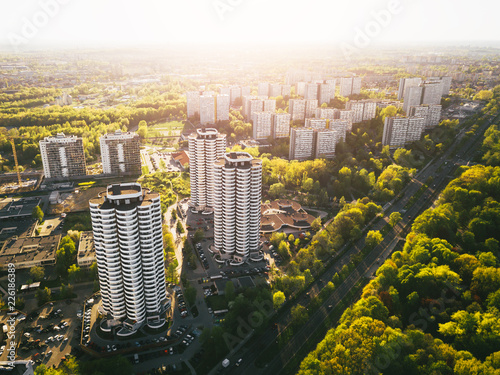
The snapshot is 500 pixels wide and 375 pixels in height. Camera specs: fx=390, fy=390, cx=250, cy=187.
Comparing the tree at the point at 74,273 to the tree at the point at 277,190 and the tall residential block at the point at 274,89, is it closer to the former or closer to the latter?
the tree at the point at 277,190

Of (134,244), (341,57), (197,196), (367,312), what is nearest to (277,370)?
(367,312)

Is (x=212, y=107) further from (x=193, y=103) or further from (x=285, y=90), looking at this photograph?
(x=285, y=90)

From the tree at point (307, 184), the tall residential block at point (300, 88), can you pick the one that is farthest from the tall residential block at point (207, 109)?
the tree at point (307, 184)

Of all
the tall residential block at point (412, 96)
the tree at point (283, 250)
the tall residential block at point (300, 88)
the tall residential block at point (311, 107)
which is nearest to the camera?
the tree at point (283, 250)

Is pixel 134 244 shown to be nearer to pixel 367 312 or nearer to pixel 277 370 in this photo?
pixel 277 370

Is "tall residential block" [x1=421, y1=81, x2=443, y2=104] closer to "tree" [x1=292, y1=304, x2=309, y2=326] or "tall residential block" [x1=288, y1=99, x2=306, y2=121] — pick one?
"tall residential block" [x1=288, y1=99, x2=306, y2=121]

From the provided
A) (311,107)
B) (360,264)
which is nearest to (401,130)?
(311,107)
